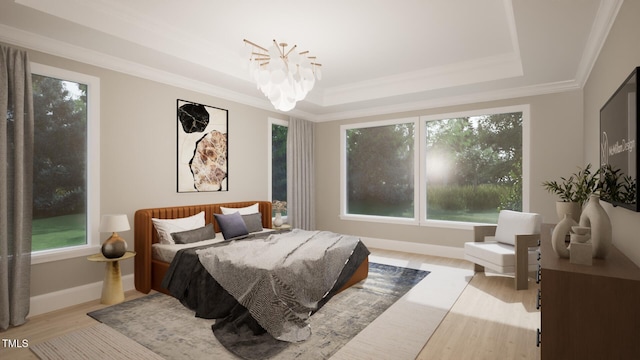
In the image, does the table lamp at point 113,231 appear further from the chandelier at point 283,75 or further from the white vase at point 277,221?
the white vase at point 277,221

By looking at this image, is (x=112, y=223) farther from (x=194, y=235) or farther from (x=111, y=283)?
(x=194, y=235)

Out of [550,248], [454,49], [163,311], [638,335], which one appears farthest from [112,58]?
[638,335]

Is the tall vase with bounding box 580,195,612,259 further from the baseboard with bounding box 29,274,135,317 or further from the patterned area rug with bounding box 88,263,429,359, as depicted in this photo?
the baseboard with bounding box 29,274,135,317

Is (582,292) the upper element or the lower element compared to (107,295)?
upper

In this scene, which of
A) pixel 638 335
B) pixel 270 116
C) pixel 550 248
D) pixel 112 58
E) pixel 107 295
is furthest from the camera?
pixel 270 116

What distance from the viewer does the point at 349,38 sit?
4.07 metres

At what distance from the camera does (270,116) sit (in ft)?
20.6

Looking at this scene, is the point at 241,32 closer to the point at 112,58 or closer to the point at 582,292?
the point at 112,58

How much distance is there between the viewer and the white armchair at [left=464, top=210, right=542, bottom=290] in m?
4.04

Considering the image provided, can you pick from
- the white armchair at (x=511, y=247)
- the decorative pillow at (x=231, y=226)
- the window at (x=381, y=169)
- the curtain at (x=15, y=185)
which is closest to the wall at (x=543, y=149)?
the window at (x=381, y=169)

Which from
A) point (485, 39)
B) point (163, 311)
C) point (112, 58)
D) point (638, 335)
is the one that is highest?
point (485, 39)

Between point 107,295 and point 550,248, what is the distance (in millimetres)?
4378

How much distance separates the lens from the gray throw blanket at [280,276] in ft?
9.30

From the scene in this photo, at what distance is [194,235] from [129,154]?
4.36ft
